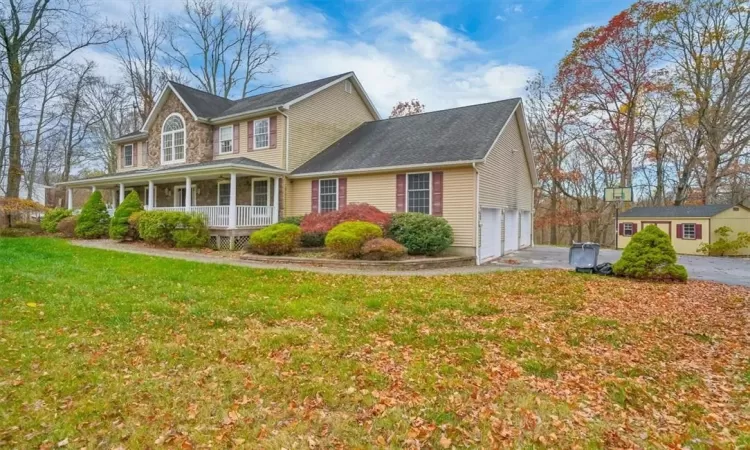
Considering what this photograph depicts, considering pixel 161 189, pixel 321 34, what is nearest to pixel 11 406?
pixel 321 34

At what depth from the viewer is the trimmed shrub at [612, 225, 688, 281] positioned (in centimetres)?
1037

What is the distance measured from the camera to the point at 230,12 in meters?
32.2

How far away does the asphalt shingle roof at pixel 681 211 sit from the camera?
21.5 metres

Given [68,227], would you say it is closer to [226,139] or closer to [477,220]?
[226,139]

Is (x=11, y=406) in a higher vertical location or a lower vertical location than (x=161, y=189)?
lower

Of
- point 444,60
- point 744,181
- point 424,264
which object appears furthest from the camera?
point 744,181

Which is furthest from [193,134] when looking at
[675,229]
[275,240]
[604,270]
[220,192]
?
[675,229]

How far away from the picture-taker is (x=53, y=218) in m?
19.6

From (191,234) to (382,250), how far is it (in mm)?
7722

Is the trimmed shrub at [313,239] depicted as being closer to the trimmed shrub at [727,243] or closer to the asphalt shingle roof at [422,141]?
the asphalt shingle roof at [422,141]

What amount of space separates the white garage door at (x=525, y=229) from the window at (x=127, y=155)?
2293 centimetres

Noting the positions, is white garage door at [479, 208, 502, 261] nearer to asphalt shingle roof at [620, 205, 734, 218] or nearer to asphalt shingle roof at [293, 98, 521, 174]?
asphalt shingle roof at [293, 98, 521, 174]

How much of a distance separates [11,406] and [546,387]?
16.5 feet

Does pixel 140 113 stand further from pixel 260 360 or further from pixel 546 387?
pixel 546 387
